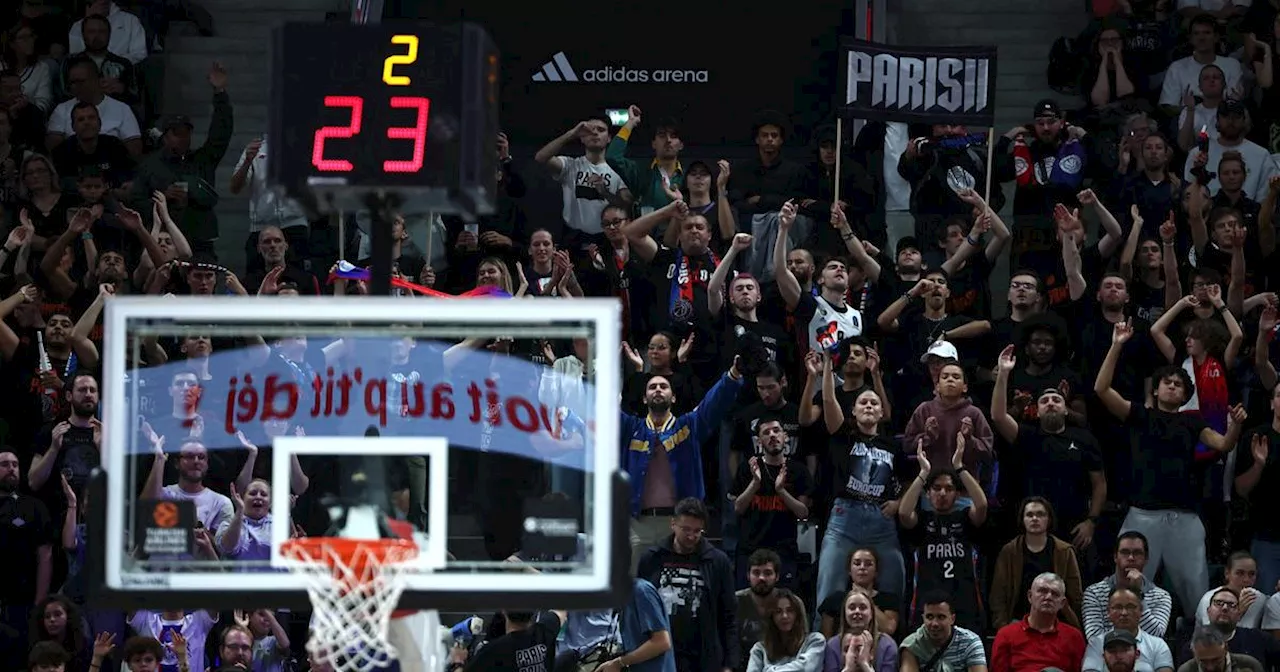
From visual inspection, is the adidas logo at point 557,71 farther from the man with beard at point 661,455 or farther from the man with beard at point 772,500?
the man with beard at point 772,500

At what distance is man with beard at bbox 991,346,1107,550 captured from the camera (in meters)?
15.5

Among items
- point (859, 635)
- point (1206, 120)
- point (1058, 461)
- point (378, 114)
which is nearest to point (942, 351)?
point (1058, 461)

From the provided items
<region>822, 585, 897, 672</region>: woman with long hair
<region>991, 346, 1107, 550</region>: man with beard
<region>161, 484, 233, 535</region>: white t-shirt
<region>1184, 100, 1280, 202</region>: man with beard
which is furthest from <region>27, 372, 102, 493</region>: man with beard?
<region>1184, 100, 1280, 202</region>: man with beard

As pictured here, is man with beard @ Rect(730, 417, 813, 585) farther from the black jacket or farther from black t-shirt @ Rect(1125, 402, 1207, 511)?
black t-shirt @ Rect(1125, 402, 1207, 511)

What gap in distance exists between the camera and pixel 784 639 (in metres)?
14.3

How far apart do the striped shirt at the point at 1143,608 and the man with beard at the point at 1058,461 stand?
2.19 feet

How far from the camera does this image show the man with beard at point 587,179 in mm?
18047

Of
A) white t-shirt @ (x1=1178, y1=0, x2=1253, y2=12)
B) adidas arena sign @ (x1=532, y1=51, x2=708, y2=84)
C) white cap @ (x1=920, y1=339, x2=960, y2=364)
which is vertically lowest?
white cap @ (x1=920, y1=339, x2=960, y2=364)

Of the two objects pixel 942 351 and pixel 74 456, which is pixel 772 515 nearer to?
pixel 942 351

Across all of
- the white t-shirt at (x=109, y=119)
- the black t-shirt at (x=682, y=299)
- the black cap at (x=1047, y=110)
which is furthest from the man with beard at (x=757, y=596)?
the white t-shirt at (x=109, y=119)

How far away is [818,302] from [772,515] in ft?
6.31

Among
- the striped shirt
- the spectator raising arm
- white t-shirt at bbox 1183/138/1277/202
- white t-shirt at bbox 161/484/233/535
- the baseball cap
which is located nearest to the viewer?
white t-shirt at bbox 161/484/233/535

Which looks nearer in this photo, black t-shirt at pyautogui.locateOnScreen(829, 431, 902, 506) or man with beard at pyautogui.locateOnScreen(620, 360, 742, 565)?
black t-shirt at pyautogui.locateOnScreen(829, 431, 902, 506)

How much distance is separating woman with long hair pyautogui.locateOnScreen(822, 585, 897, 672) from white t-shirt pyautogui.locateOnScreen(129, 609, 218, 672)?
3796mm
